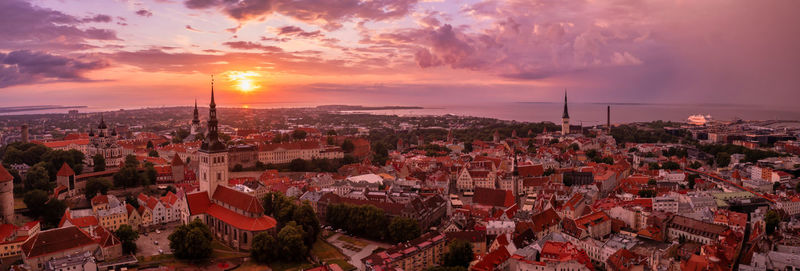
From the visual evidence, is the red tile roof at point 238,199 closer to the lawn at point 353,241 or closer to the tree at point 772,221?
the lawn at point 353,241

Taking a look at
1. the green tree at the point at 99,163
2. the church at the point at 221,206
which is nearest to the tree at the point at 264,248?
the church at the point at 221,206

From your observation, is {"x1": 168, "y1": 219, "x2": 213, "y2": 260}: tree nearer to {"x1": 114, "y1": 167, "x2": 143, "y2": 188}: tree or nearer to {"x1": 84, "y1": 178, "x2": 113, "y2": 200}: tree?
{"x1": 84, "y1": 178, "x2": 113, "y2": 200}: tree

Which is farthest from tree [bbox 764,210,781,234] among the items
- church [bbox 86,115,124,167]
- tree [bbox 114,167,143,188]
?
church [bbox 86,115,124,167]

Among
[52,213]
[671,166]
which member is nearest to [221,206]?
[52,213]

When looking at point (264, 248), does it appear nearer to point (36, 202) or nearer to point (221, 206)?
point (221, 206)

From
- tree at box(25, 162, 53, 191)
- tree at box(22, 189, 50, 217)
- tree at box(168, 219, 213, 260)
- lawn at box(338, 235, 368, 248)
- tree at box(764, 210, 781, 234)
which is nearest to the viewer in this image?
tree at box(168, 219, 213, 260)

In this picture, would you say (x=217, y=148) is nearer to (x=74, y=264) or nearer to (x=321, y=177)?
(x=74, y=264)

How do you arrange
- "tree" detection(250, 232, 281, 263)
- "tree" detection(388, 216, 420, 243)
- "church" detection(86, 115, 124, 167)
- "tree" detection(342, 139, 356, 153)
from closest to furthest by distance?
"tree" detection(250, 232, 281, 263)
"tree" detection(388, 216, 420, 243)
"church" detection(86, 115, 124, 167)
"tree" detection(342, 139, 356, 153)
